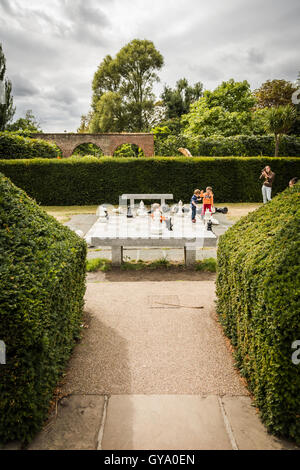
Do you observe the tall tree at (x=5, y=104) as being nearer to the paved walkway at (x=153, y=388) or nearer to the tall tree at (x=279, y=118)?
the tall tree at (x=279, y=118)

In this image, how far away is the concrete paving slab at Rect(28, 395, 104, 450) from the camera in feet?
7.54

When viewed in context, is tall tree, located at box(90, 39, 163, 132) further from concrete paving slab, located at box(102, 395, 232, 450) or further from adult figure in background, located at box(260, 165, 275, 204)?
concrete paving slab, located at box(102, 395, 232, 450)

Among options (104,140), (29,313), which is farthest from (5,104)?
(29,313)

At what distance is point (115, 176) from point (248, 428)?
15.8 m

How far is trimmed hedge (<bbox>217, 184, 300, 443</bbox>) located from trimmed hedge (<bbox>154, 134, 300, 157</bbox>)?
21.3m

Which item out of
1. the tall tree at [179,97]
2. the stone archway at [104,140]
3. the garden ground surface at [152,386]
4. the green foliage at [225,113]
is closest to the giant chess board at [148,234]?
the garden ground surface at [152,386]

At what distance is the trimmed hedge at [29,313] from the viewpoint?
2.22m

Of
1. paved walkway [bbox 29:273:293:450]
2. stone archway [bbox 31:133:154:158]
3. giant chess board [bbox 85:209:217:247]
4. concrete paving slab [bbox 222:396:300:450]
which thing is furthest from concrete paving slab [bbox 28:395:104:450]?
stone archway [bbox 31:133:154:158]

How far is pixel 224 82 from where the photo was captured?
1300 inches

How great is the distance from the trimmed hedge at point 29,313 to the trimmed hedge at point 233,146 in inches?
871

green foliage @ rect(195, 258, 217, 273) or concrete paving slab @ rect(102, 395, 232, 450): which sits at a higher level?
green foliage @ rect(195, 258, 217, 273)

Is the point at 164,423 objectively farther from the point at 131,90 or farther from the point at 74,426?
the point at 131,90

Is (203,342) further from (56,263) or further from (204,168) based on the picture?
(204,168)

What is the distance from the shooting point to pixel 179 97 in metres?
42.0
